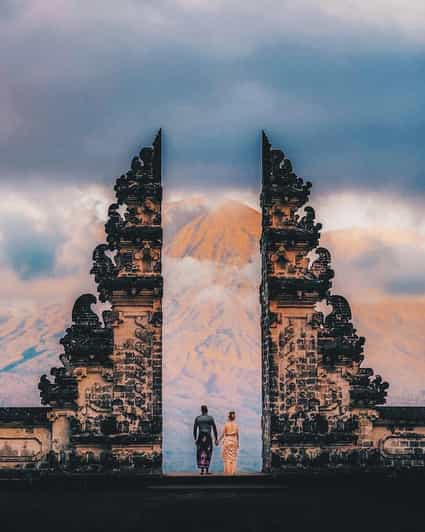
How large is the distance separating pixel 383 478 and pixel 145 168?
875 centimetres

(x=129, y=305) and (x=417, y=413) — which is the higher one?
(x=129, y=305)

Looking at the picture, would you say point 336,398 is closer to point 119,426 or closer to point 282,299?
point 282,299

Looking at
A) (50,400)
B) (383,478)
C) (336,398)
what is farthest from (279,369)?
(50,400)

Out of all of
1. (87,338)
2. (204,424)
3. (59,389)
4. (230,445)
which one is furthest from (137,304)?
(230,445)

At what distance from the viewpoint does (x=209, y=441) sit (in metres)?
23.5

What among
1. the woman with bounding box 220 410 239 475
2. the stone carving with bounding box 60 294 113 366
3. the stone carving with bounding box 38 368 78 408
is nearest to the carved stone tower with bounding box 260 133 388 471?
the woman with bounding box 220 410 239 475

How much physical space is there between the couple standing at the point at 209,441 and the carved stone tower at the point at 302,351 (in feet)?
2.71

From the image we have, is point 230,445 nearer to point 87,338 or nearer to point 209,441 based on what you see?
point 209,441

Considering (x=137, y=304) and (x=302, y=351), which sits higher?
(x=137, y=304)

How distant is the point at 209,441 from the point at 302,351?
9.57 feet

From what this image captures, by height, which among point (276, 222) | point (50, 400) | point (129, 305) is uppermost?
point (276, 222)

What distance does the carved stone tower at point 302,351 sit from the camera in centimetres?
2380

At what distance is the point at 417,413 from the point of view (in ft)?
79.5

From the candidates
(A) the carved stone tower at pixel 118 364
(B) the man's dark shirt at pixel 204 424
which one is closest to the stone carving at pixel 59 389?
(A) the carved stone tower at pixel 118 364
